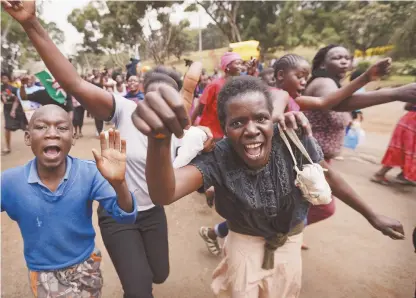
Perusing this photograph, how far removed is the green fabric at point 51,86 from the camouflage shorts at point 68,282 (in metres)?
5.37

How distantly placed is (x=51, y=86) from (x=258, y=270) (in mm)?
6143

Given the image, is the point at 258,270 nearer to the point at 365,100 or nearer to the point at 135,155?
the point at 135,155

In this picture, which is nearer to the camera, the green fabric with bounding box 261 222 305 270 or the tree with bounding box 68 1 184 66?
the green fabric with bounding box 261 222 305 270

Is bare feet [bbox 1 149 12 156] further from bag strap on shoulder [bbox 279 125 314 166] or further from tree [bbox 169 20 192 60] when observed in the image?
tree [bbox 169 20 192 60]

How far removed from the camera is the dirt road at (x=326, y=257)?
2789 millimetres

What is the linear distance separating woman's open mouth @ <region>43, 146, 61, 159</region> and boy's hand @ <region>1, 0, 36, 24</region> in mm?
617

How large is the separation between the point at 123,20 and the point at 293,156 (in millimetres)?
21749

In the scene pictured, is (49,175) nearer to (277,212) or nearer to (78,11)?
(277,212)

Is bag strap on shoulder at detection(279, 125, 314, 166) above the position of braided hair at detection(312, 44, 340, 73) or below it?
below

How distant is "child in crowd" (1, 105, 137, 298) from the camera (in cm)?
168

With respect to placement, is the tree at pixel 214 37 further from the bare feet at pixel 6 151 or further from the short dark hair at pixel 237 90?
the short dark hair at pixel 237 90

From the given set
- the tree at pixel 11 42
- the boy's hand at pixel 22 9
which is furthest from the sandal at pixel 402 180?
the tree at pixel 11 42

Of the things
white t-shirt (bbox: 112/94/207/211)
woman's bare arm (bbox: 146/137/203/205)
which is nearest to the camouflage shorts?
white t-shirt (bbox: 112/94/207/211)

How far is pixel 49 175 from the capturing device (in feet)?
5.78
